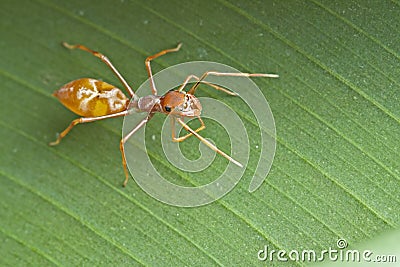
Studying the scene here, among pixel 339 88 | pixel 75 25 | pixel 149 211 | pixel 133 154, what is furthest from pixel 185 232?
pixel 75 25

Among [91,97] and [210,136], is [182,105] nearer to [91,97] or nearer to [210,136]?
[210,136]

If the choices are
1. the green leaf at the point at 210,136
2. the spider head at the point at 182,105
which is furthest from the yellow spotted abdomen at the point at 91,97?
the spider head at the point at 182,105

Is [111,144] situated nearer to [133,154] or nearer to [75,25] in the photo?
[133,154]

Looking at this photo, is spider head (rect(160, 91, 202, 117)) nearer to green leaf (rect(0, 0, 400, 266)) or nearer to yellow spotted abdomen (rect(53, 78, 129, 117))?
green leaf (rect(0, 0, 400, 266))

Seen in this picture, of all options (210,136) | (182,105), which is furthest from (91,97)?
(210,136)

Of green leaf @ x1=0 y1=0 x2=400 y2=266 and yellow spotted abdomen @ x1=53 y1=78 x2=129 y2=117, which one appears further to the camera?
yellow spotted abdomen @ x1=53 y1=78 x2=129 y2=117

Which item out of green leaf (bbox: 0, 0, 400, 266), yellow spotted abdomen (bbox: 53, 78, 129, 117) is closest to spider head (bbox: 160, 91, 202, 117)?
green leaf (bbox: 0, 0, 400, 266)

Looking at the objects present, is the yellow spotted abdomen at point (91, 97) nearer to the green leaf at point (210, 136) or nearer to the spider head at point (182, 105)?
the green leaf at point (210, 136)
